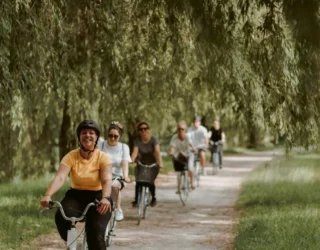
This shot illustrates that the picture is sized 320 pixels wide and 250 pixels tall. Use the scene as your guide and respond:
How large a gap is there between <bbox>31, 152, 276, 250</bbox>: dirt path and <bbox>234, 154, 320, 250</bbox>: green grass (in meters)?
0.33

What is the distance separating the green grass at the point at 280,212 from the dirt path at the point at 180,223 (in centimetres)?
33

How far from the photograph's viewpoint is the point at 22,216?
12312mm

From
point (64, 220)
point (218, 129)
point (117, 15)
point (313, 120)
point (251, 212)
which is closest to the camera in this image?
point (64, 220)

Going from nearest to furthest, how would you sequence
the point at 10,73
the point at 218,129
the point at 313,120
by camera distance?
the point at 10,73 → the point at 313,120 → the point at 218,129

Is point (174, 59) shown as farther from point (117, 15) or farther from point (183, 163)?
point (183, 163)

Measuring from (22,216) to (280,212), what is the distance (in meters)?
4.19

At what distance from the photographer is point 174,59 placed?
41.3 ft

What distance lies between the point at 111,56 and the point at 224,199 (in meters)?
6.57

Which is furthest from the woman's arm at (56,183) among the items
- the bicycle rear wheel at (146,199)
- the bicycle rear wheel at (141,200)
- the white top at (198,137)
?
the white top at (198,137)

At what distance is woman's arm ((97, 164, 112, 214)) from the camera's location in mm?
6402

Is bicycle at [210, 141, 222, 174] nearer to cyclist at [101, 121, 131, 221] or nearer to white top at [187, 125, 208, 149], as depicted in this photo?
white top at [187, 125, 208, 149]

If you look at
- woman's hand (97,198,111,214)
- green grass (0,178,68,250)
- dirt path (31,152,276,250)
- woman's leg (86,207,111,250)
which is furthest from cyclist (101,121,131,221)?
woman's hand (97,198,111,214)

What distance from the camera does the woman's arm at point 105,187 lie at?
252 inches

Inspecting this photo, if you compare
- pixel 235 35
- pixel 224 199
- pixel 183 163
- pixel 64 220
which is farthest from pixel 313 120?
pixel 64 220
